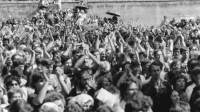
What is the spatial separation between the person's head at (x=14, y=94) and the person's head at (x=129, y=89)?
1702 millimetres

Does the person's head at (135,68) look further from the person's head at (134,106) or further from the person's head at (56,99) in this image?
the person's head at (134,106)

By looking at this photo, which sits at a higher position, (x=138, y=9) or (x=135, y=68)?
(x=135, y=68)

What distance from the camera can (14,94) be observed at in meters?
6.05

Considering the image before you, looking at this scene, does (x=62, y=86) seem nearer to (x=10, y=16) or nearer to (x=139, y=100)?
(x=139, y=100)

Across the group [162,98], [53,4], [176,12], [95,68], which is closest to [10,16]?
[53,4]

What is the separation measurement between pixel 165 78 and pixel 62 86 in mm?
2013

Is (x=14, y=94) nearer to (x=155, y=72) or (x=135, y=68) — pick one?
(x=155, y=72)

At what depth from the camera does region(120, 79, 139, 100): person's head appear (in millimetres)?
6106

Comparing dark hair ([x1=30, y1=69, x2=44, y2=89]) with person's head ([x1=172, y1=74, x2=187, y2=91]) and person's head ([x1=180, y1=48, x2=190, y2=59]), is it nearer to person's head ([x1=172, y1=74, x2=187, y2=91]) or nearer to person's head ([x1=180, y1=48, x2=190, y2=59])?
person's head ([x1=172, y1=74, x2=187, y2=91])

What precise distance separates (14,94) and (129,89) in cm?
187

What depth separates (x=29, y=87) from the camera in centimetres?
686

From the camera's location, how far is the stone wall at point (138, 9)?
32.2m

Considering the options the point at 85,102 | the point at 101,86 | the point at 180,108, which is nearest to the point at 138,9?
the point at 101,86

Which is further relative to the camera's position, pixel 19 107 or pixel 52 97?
pixel 52 97
